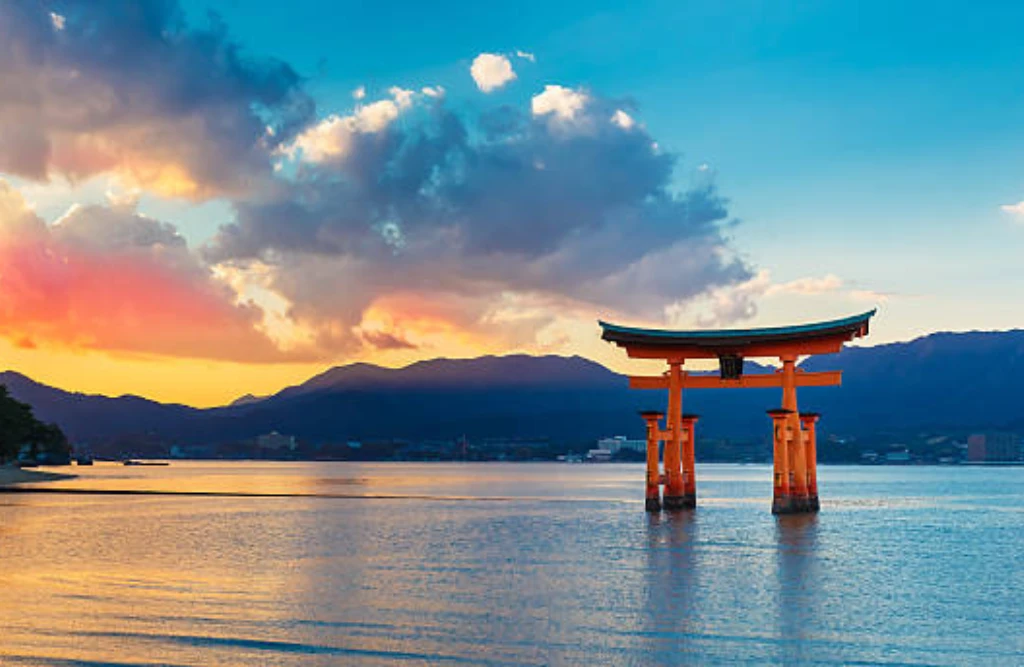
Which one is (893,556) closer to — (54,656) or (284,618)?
(284,618)

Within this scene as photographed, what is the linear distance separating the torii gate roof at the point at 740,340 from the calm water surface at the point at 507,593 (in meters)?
8.57

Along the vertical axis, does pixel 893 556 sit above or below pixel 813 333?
below

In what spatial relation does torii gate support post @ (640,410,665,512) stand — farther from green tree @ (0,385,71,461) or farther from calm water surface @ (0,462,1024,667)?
green tree @ (0,385,71,461)

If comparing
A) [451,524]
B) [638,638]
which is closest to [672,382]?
[451,524]

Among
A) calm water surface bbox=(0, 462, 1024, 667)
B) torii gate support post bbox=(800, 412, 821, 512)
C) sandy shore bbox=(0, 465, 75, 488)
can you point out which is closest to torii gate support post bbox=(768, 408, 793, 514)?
torii gate support post bbox=(800, 412, 821, 512)

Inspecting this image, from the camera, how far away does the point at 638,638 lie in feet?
69.9

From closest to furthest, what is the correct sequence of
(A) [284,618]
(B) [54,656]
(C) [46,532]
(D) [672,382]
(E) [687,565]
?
1. (B) [54,656]
2. (A) [284,618]
3. (E) [687,565]
4. (C) [46,532]
5. (D) [672,382]

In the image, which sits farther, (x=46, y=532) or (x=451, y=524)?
(x=451, y=524)

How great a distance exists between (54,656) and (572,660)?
352 inches

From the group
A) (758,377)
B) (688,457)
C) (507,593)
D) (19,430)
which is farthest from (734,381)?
(19,430)

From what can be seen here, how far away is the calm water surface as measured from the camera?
19.9m

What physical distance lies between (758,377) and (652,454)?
7.29 meters

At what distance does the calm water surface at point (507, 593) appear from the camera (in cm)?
1988

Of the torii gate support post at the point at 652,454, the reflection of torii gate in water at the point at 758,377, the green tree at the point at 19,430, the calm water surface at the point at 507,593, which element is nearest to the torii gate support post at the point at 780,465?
the reflection of torii gate in water at the point at 758,377
